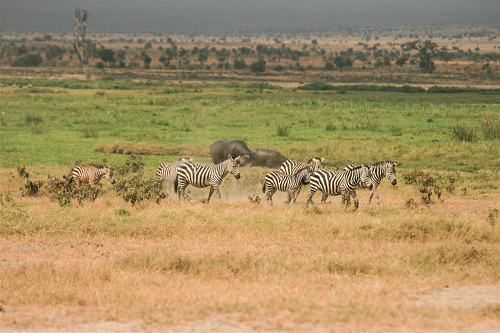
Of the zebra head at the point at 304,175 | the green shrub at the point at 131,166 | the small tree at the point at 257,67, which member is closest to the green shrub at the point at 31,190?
the green shrub at the point at 131,166

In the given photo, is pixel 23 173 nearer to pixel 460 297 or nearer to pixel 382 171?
pixel 382 171

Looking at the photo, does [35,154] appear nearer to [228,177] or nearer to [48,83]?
[228,177]

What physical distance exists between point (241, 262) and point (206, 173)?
579 centimetres

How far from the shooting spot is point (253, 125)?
32219mm

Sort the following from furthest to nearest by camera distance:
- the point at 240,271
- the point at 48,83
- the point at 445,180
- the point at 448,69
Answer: the point at 448,69, the point at 48,83, the point at 445,180, the point at 240,271

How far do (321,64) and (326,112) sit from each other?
→ 60732 mm

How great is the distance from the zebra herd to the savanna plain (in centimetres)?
55

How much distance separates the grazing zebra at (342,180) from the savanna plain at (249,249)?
0.71 meters

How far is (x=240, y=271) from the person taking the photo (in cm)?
988

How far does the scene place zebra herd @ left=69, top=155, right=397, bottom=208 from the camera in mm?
15086

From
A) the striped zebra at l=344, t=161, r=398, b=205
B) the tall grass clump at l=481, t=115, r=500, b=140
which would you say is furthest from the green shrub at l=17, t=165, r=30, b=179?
the tall grass clump at l=481, t=115, r=500, b=140

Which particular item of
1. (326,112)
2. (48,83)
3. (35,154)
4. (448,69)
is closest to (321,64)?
(448,69)

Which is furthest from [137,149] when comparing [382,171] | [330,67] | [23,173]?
[330,67]

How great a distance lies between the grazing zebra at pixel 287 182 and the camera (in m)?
15.5
